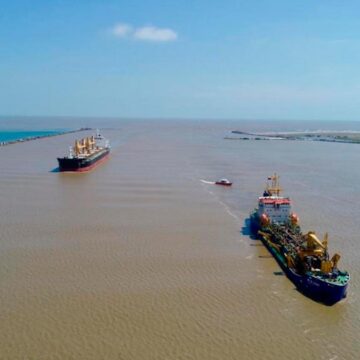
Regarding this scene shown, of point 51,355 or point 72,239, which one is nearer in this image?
point 51,355

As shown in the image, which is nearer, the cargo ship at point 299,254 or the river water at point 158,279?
the river water at point 158,279

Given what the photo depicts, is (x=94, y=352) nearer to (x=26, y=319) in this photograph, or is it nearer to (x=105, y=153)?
(x=26, y=319)

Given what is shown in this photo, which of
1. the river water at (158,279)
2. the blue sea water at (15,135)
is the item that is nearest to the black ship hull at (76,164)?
the river water at (158,279)

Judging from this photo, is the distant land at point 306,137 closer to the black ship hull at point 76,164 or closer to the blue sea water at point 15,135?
the blue sea water at point 15,135

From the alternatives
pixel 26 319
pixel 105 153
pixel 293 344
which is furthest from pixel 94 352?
pixel 105 153

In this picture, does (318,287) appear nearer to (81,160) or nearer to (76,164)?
(76,164)

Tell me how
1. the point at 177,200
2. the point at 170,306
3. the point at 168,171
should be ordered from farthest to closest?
the point at 168,171 → the point at 177,200 → the point at 170,306
